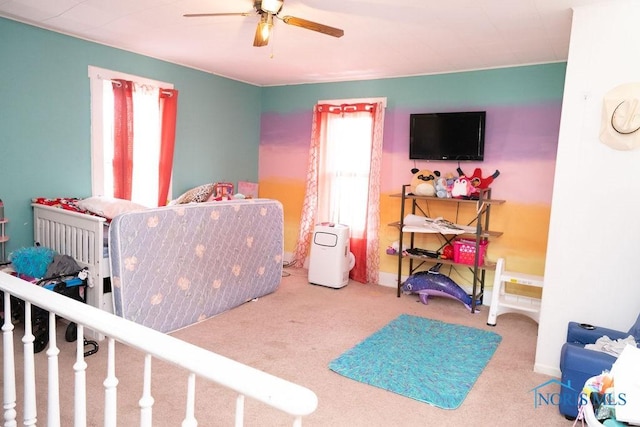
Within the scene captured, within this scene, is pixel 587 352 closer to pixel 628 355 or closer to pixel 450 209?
pixel 628 355

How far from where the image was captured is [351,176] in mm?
5113

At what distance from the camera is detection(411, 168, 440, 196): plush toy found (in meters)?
4.41

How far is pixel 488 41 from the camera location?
339 cm

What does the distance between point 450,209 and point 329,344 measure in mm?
2103

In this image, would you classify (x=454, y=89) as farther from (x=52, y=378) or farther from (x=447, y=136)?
(x=52, y=378)

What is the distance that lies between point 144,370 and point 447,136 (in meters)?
4.04

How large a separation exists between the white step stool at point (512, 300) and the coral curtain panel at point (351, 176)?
1.45 metres

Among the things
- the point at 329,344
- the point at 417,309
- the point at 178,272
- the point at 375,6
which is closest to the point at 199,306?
the point at 178,272

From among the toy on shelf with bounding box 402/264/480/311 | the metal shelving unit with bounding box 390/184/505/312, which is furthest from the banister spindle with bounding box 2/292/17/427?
the toy on shelf with bounding box 402/264/480/311

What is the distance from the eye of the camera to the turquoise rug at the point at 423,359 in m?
2.67

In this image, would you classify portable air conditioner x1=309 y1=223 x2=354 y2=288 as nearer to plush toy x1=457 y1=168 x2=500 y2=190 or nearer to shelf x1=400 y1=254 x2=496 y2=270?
shelf x1=400 y1=254 x2=496 y2=270

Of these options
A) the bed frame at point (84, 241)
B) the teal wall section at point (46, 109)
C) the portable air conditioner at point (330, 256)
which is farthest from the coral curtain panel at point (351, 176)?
the bed frame at point (84, 241)

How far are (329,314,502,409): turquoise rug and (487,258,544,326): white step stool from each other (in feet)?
0.97

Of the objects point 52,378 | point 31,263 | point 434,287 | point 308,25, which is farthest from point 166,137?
point 52,378
